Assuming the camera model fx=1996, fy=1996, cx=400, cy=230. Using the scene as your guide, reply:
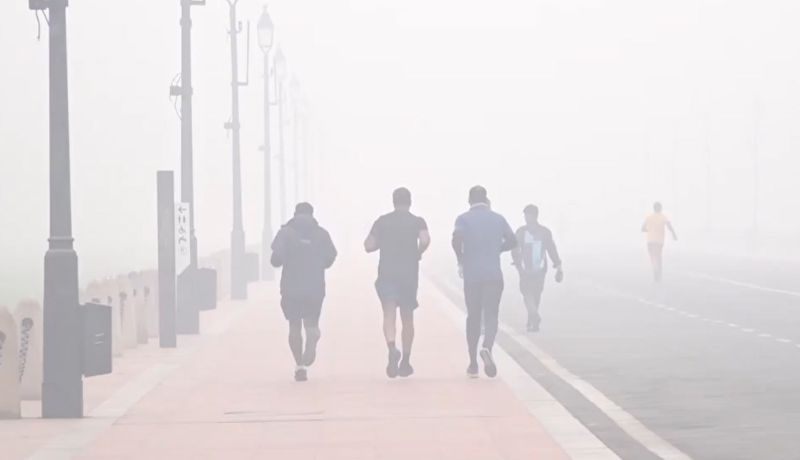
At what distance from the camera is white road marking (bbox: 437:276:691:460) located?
13.8 meters

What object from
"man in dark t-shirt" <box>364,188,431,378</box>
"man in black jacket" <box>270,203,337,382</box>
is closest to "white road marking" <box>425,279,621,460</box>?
"man in dark t-shirt" <box>364,188,431,378</box>

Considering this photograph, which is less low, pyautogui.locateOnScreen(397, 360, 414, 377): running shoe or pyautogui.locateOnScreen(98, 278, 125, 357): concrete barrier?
pyautogui.locateOnScreen(98, 278, 125, 357): concrete barrier

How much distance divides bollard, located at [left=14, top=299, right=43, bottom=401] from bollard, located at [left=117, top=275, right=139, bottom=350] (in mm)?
6079

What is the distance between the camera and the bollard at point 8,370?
53.3 feet

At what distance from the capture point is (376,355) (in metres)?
23.5

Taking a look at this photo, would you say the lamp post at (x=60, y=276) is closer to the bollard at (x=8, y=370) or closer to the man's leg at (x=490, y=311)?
the bollard at (x=8, y=370)

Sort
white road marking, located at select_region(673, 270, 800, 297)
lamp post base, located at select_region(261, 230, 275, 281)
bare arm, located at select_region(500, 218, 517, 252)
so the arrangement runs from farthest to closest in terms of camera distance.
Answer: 1. lamp post base, located at select_region(261, 230, 275, 281)
2. white road marking, located at select_region(673, 270, 800, 297)
3. bare arm, located at select_region(500, 218, 517, 252)

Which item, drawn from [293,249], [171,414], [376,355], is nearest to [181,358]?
[376,355]

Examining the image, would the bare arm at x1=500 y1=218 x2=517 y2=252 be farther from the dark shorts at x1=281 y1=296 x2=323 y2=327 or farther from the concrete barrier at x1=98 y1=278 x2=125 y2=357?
the concrete barrier at x1=98 y1=278 x2=125 y2=357

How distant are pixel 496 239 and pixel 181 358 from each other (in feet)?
16.2

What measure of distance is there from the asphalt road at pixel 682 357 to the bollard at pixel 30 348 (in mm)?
4794

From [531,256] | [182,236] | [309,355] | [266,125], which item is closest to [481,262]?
[309,355]

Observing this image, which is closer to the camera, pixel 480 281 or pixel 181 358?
pixel 480 281

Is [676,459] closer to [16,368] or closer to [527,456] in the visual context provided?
[527,456]
